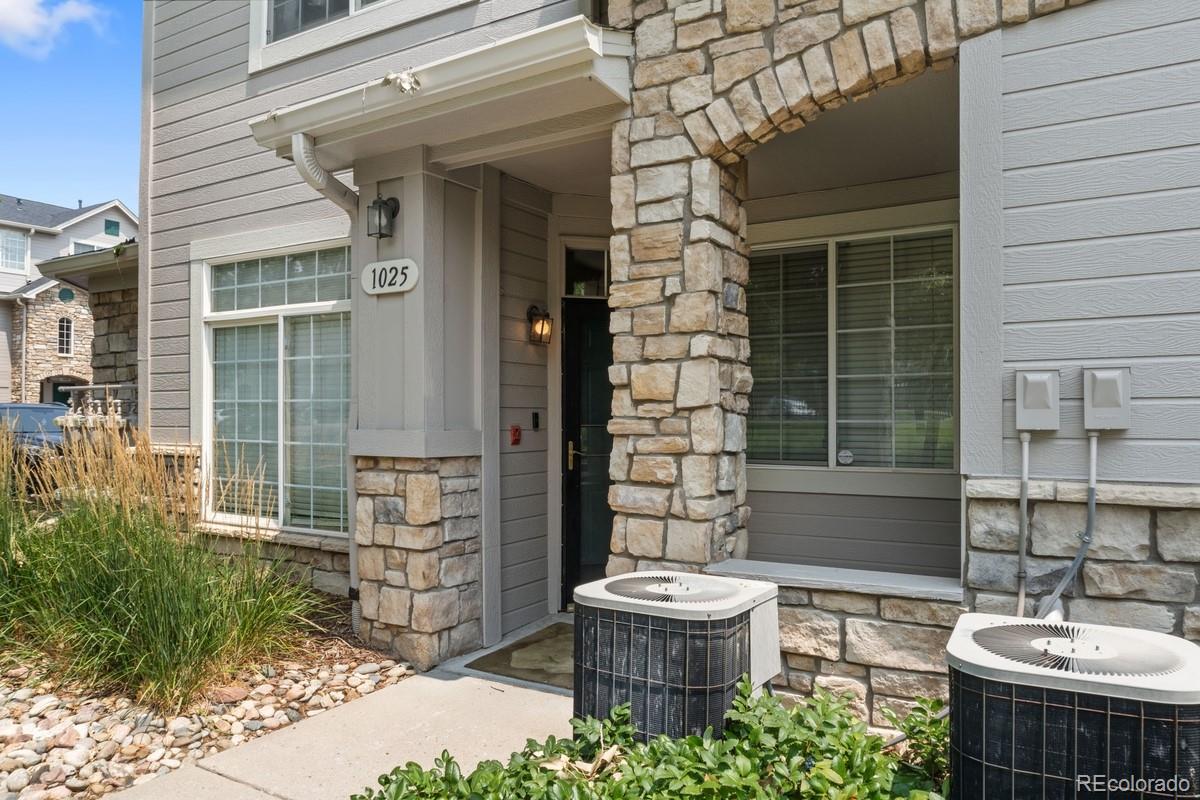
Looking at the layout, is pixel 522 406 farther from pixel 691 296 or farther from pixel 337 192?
pixel 691 296

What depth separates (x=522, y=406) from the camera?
15.8ft

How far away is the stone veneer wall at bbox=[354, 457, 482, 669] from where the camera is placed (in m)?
4.11

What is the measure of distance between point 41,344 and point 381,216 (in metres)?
19.1

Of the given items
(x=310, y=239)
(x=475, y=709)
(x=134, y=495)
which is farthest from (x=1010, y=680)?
(x=310, y=239)

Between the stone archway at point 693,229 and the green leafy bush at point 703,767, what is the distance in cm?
110

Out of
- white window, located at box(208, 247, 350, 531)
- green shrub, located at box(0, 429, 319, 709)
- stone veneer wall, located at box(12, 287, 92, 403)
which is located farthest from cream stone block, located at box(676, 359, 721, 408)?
stone veneer wall, located at box(12, 287, 92, 403)

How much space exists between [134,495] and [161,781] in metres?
1.40

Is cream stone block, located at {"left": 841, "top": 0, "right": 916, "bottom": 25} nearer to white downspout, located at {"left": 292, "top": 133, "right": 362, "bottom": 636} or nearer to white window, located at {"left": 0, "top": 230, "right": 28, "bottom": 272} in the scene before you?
white downspout, located at {"left": 292, "top": 133, "right": 362, "bottom": 636}

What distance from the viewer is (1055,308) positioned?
8.90ft

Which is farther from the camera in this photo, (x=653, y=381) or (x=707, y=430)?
(x=653, y=381)

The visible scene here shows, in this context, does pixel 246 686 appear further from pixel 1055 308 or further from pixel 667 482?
pixel 1055 308

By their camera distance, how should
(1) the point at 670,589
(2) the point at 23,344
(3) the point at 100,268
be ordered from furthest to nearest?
(2) the point at 23,344 → (3) the point at 100,268 → (1) the point at 670,589

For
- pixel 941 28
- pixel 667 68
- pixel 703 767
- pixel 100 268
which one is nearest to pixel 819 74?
pixel 941 28

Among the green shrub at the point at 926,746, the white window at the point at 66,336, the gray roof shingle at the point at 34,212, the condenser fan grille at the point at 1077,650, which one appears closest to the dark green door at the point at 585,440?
the green shrub at the point at 926,746
